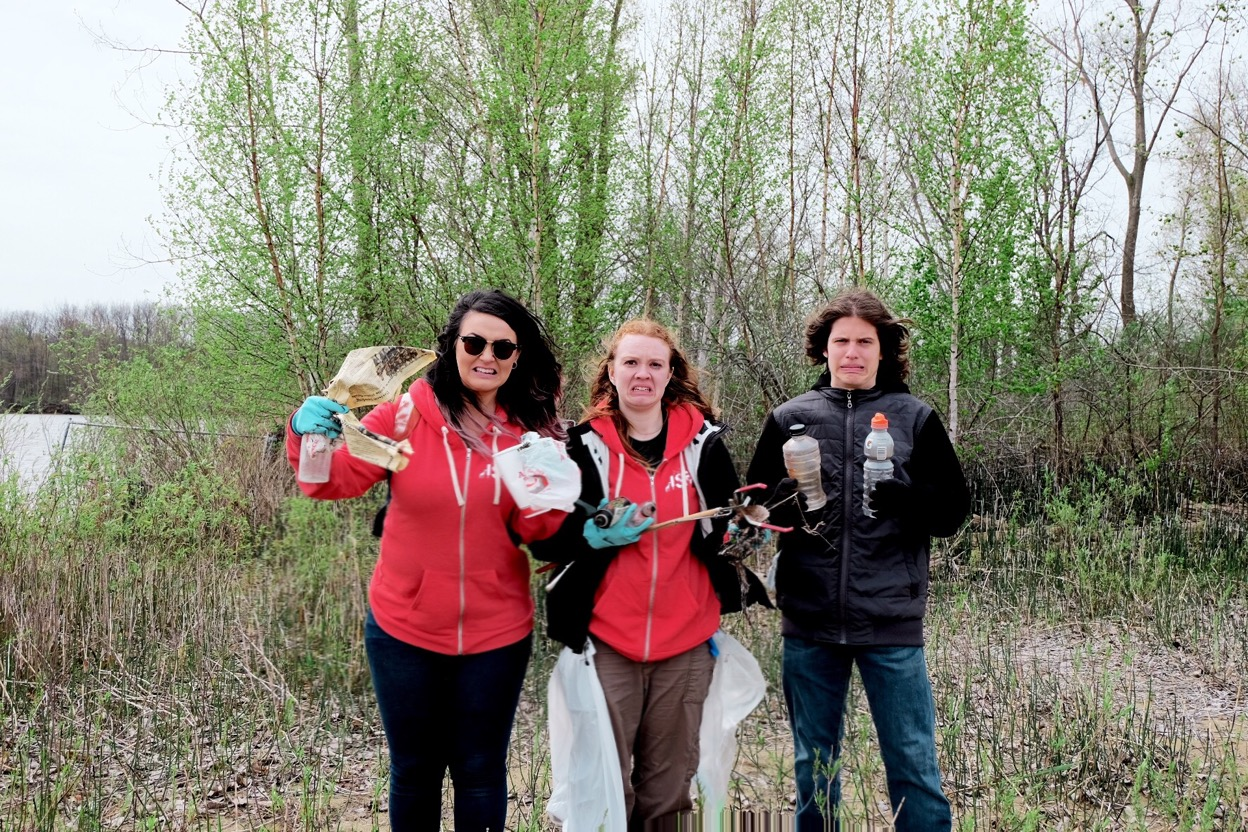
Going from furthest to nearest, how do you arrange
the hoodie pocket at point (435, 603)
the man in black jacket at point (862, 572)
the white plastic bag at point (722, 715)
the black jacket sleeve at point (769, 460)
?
1. the black jacket sleeve at point (769, 460)
2. the white plastic bag at point (722, 715)
3. the man in black jacket at point (862, 572)
4. the hoodie pocket at point (435, 603)

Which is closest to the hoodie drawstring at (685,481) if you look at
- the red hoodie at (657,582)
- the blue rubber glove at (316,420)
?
the red hoodie at (657,582)

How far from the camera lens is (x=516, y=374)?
2320 millimetres

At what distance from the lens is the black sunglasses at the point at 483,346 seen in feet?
7.09

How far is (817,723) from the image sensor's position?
218 centimetres

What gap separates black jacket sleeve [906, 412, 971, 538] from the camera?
2.14 m

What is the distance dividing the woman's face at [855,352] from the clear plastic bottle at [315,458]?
4.74ft

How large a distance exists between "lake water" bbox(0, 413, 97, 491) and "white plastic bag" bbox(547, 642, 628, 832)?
541cm

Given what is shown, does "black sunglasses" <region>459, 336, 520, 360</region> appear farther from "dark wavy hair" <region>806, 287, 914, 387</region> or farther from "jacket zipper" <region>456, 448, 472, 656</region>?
"dark wavy hair" <region>806, 287, 914, 387</region>

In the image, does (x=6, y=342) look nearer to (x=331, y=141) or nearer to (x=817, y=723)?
(x=331, y=141)

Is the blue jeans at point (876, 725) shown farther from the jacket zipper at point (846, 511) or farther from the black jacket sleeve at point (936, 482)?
the black jacket sleeve at point (936, 482)

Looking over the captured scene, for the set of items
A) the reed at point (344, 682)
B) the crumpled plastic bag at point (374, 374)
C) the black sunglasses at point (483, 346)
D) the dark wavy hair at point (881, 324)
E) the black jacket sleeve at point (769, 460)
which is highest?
the dark wavy hair at point (881, 324)

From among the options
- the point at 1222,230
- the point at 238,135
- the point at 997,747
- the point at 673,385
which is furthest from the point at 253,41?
the point at 1222,230

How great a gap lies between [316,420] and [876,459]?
1.50 m

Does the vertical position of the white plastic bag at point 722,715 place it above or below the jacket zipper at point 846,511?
below
